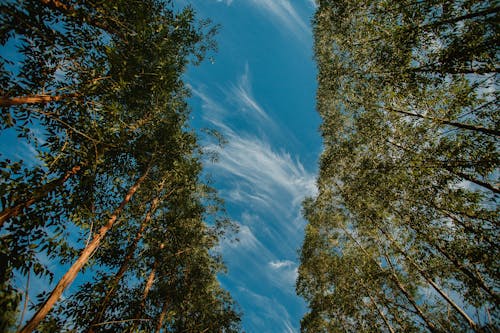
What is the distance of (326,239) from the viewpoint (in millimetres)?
14414

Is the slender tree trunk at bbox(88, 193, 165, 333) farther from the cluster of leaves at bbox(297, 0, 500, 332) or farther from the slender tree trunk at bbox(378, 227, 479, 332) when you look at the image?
the slender tree trunk at bbox(378, 227, 479, 332)

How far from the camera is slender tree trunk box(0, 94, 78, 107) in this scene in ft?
11.4

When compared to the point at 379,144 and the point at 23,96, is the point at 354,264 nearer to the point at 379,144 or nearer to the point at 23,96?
the point at 379,144

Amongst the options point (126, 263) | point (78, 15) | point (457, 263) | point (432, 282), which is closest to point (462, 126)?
point (457, 263)

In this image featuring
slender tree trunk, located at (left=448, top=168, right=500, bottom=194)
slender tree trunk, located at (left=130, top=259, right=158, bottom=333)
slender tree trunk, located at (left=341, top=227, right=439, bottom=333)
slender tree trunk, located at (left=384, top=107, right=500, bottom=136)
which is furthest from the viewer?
slender tree trunk, located at (left=341, top=227, right=439, bottom=333)

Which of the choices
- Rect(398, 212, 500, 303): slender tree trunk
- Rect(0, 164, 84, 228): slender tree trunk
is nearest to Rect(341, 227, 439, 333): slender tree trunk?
Rect(398, 212, 500, 303): slender tree trunk

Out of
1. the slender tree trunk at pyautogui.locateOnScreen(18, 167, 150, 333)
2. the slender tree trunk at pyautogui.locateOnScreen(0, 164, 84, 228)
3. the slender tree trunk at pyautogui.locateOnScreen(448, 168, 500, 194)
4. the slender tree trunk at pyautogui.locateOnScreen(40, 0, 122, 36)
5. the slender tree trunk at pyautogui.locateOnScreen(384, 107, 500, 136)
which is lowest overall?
the slender tree trunk at pyautogui.locateOnScreen(18, 167, 150, 333)

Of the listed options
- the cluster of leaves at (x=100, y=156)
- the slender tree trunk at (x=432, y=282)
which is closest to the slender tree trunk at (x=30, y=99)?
the cluster of leaves at (x=100, y=156)

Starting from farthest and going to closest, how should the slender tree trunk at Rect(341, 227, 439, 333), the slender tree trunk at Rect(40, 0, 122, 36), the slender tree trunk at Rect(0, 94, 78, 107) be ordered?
the slender tree trunk at Rect(341, 227, 439, 333) < the slender tree trunk at Rect(40, 0, 122, 36) < the slender tree trunk at Rect(0, 94, 78, 107)

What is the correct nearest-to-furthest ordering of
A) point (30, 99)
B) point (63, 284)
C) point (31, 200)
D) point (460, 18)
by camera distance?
point (30, 99), point (460, 18), point (31, 200), point (63, 284)

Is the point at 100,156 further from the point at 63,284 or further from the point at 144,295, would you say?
the point at 144,295

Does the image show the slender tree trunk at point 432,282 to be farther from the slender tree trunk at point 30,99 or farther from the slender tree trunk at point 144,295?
the slender tree trunk at point 30,99

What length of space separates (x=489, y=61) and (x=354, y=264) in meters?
9.99

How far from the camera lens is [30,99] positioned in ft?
12.6
